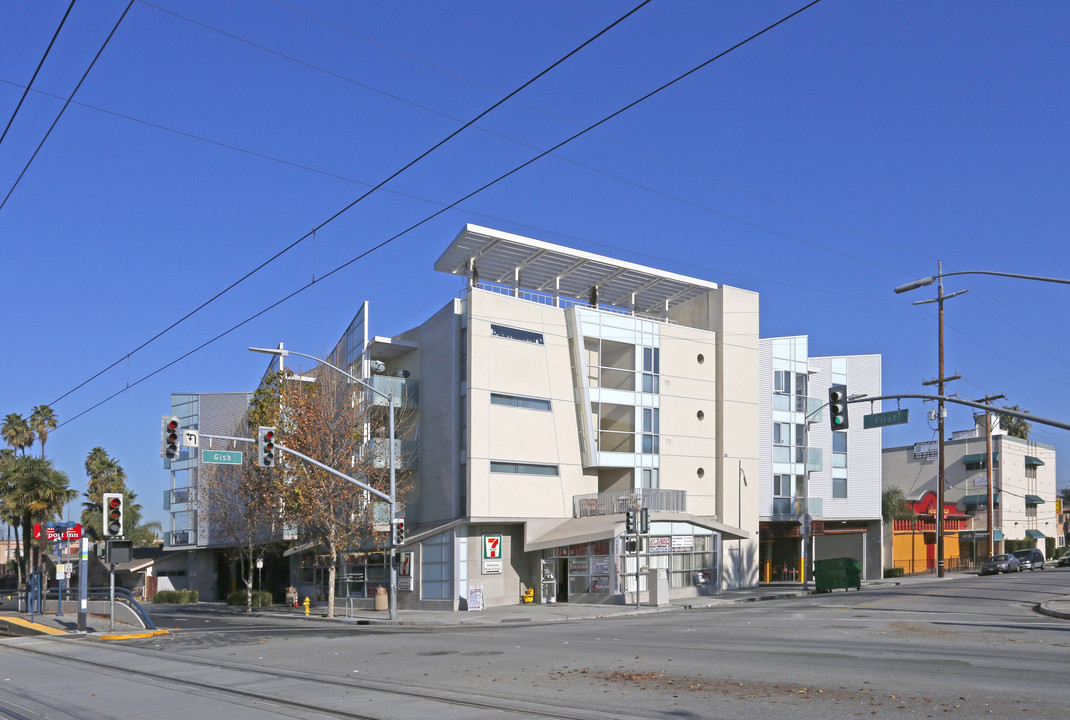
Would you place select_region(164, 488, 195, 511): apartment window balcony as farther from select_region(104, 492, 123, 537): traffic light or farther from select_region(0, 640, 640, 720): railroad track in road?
select_region(0, 640, 640, 720): railroad track in road

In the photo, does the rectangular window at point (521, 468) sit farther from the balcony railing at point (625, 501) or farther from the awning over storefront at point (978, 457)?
the awning over storefront at point (978, 457)

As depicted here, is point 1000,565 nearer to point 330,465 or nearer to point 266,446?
point 330,465

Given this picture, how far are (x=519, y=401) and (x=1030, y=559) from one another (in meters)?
40.3

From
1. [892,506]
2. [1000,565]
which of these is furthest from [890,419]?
[892,506]

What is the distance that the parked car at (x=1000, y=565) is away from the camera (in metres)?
59.8

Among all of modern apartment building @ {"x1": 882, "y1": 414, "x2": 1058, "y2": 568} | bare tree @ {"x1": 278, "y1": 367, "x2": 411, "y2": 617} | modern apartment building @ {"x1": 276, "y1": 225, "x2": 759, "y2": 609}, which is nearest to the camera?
bare tree @ {"x1": 278, "y1": 367, "x2": 411, "y2": 617}

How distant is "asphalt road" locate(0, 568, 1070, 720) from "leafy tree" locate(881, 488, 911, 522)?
37029 millimetres

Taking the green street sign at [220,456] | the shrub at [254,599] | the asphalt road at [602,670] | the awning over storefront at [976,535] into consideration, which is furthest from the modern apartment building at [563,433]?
the awning over storefront at [976,535]

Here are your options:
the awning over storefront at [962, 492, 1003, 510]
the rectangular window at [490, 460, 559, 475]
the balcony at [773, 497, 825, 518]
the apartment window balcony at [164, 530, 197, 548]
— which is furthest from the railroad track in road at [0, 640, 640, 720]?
the awning over storefront at [962, 492, 1003, 510]

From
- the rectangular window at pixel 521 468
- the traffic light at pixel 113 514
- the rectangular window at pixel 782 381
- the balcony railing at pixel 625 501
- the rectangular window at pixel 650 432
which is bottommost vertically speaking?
the balcony railing at pixel 625 501

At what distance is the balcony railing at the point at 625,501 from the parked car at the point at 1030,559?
2949cm

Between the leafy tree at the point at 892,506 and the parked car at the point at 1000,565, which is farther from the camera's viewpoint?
the leafy tree at the point at 892,506

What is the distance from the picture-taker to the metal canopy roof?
1817 inches

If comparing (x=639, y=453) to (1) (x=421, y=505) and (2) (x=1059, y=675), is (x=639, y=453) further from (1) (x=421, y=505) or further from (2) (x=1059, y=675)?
(2) (x=1059, y=675)
